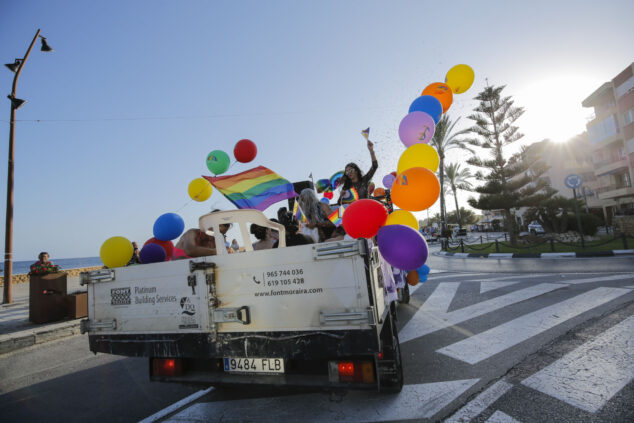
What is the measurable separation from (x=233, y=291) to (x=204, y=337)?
45 cm

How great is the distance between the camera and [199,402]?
126 inches

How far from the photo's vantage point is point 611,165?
30.3 meters

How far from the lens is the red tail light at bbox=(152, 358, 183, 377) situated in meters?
2.81

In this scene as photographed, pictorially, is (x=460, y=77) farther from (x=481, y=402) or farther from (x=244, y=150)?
(x=481, y=402)

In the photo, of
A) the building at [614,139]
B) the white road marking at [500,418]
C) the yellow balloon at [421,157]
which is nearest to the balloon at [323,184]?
the yellow balloon at [421,157]

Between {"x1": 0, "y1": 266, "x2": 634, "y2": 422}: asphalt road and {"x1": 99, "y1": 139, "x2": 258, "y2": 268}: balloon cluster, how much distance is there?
152cm

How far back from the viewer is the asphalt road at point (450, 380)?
8.63 ft

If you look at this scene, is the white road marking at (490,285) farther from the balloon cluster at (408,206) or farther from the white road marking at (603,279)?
the balloon cluster at (408,206)

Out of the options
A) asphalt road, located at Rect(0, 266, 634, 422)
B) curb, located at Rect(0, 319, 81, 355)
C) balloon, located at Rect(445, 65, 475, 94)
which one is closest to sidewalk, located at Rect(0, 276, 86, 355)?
curb, located at Rect(0, 319, 81, 355)

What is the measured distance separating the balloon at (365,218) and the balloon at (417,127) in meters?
2.41

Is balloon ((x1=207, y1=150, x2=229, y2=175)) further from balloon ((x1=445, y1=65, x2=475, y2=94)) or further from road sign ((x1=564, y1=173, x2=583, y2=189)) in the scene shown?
road sign ((x1=564, y1=173, x2=583, y2=189))

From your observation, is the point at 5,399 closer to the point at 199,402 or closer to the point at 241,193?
the point at 199,402

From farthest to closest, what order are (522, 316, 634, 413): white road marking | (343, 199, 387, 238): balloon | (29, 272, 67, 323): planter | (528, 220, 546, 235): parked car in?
(528, 220, 546, 235): parked car
(29, 272, 67, 323): planter
(343, 199, 387, 238): balloon
(522, 316, 634, 413): white road marking

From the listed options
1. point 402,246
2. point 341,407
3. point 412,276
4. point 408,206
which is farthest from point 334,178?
point 341,407
